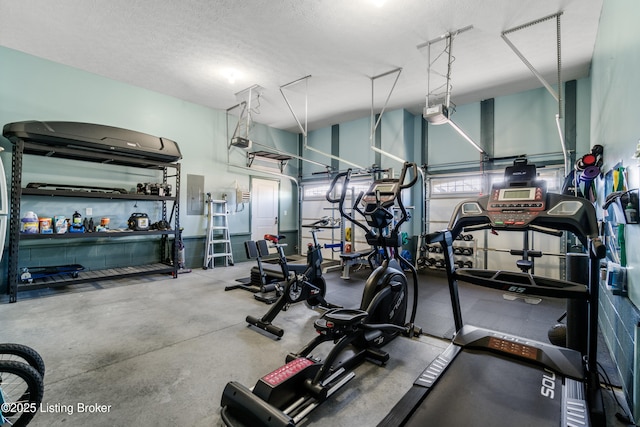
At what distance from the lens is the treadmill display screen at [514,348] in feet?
6.32

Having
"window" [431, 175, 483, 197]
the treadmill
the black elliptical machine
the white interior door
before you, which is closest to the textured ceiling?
"window" [431, 175, 483, 197]

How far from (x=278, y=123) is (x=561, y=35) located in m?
6.00

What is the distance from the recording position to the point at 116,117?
532cm

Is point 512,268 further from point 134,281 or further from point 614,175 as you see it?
point 134,281

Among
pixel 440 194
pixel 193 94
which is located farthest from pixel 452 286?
pixel 193 94

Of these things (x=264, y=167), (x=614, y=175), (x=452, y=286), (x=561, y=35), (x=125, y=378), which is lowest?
(x=125, y=378)

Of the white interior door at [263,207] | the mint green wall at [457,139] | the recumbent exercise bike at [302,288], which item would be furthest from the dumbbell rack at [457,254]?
the white interior door at [263,207]

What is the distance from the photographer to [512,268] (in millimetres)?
5559

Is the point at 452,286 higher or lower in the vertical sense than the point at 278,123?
lower

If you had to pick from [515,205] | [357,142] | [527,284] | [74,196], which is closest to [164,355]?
[527,284]

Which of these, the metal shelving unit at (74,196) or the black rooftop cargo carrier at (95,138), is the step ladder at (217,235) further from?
the black rooftop cargo carrier at (95,138)

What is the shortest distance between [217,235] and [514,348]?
630 cm

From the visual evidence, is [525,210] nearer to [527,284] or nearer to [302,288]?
[527,284]

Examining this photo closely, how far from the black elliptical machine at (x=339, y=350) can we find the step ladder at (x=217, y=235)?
184 inches
